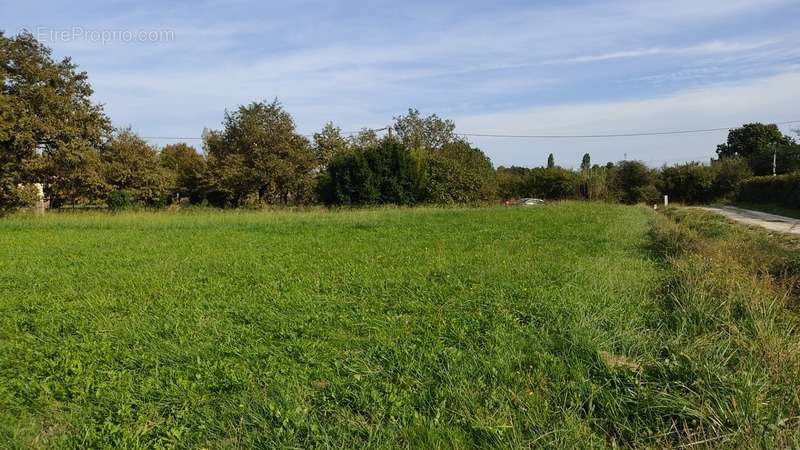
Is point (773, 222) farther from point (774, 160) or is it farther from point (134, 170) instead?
point (774, 160)

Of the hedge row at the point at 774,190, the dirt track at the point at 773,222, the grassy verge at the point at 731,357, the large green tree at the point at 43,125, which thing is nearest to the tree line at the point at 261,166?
the large green tree at the point at 43,125

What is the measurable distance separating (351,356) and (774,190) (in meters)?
35.4

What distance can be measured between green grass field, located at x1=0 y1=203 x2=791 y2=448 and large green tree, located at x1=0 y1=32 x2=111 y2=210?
16.8 metres

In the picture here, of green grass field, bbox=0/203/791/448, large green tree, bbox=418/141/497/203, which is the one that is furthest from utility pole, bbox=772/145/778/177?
green grass field, bbox=0/203/791/448

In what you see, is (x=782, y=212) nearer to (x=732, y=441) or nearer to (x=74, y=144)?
(x=732, y=441)

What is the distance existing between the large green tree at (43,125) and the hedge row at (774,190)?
33006 millimetres

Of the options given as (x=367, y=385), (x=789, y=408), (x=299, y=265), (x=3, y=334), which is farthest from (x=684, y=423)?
(x=299, y=265)

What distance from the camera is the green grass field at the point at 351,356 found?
2.98 meters

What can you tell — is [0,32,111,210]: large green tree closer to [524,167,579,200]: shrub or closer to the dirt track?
the dirt track

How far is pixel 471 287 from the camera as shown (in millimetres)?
6398

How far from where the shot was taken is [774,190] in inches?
1249

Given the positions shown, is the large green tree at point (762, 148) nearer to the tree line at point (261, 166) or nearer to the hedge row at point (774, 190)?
the tree line at point (261, 166)

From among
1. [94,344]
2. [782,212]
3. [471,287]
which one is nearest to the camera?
[94,344]

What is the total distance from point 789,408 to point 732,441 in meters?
0.54
